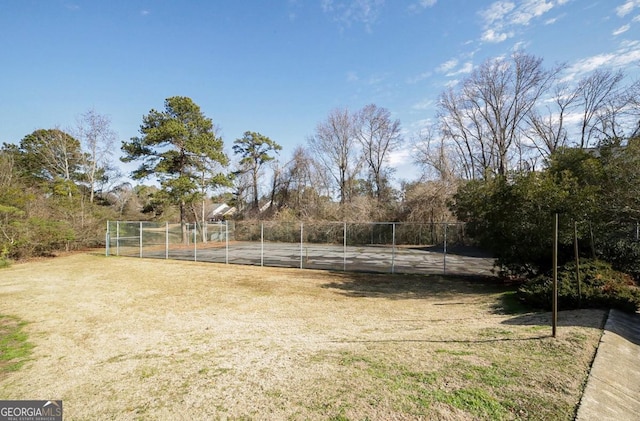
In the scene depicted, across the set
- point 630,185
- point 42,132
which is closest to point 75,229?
point 42,132

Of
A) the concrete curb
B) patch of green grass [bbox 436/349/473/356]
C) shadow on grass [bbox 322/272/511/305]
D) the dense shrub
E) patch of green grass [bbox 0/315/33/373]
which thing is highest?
the dense shrub

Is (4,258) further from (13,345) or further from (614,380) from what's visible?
(614,380)

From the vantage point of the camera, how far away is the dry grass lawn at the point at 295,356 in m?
2.83

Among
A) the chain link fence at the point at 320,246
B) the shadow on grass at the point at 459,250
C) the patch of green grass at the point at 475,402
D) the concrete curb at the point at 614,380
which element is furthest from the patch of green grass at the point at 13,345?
the shadow on grass at the point at 459,250

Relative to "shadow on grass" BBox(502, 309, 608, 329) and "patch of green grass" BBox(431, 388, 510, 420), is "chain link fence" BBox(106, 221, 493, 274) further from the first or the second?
"patch of green grass" BBox(431, 388, 510, 420)

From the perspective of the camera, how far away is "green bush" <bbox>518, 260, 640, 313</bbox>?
5.86 metres

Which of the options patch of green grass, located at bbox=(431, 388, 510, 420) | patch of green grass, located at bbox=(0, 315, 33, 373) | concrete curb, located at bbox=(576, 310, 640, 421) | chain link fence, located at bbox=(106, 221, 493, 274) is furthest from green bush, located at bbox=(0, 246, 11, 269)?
Result: concrete curb, located at bbox=(576, 310, 640, 421)

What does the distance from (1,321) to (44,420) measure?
4966 mm

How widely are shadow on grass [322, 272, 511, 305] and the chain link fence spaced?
96 centimetres

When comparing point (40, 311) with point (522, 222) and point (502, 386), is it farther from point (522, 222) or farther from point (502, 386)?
point (522, 222)

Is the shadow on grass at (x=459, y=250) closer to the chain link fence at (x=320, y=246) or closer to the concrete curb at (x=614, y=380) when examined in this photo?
the chain link fence at (x=320, y=246)

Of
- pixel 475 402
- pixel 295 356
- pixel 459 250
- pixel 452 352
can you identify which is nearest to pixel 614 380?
pixel 452 352

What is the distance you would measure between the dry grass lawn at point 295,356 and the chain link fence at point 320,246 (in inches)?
233

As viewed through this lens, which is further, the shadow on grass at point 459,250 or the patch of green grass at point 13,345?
the shadow on grass at point 459,250
